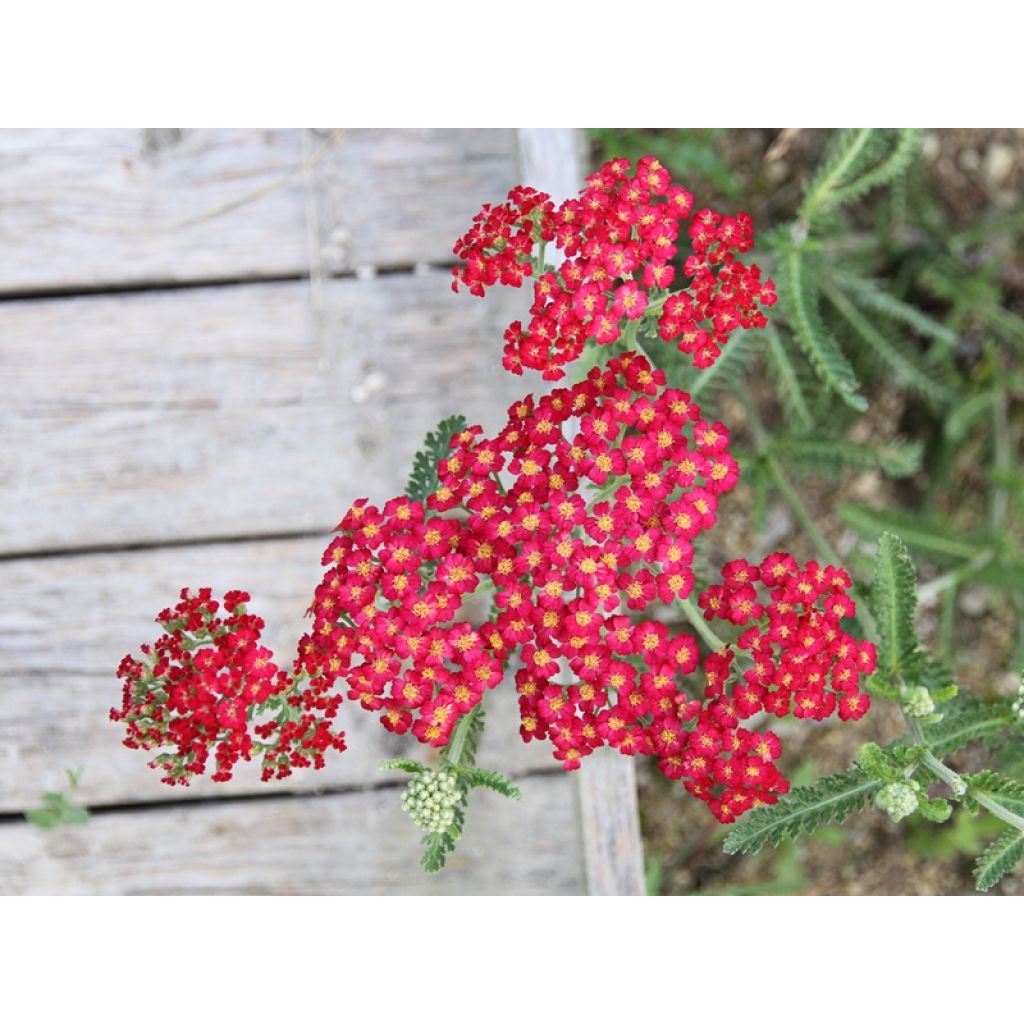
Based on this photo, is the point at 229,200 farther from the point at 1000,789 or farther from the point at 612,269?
the point at 1000,789

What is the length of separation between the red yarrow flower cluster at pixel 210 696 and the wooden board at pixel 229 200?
2.13 ft

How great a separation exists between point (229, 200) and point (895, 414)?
56.9 inches

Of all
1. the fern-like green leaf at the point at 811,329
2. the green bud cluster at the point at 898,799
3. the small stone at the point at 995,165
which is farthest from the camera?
the small stone at the point at 995,165

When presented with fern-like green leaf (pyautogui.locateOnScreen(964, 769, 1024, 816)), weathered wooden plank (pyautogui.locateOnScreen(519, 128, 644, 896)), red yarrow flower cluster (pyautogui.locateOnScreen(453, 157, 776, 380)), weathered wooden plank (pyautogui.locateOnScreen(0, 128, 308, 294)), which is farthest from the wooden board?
fern-like green leaf (pyautogui.locateOnScreen(964, 769, 1024, 816))

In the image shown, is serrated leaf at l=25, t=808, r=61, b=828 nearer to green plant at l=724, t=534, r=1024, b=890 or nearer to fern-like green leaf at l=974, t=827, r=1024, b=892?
green plant at l=724, t=534, r=1024, b=890

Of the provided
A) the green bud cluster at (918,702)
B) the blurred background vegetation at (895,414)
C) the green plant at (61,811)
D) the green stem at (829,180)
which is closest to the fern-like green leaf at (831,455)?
the blurred background vegetation at (895,414)

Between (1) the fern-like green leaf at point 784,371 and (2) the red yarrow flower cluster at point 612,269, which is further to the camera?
(1) the fern-like green leaf at point 784,371

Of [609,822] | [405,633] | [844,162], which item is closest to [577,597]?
[405,633]

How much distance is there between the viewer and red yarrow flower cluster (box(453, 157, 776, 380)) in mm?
1256

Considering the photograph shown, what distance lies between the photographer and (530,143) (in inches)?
64.2

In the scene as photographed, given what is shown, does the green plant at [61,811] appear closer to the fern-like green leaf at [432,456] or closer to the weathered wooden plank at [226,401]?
the weathered wooden plank at [226,401]

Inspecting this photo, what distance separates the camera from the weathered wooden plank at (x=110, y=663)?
1.63 metres

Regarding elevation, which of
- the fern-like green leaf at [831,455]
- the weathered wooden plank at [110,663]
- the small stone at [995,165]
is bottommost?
the weathered wooden plank at [110,663]

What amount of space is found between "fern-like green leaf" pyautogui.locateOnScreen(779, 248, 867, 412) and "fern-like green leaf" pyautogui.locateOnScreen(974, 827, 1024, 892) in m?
0.58
